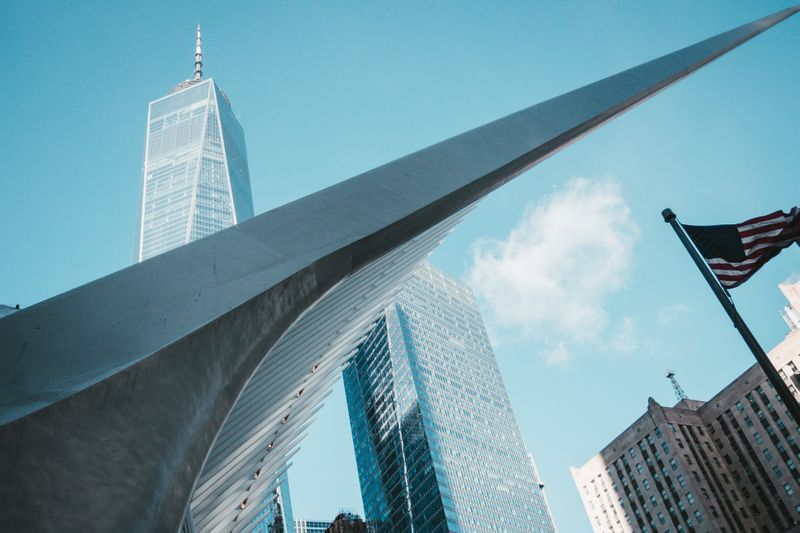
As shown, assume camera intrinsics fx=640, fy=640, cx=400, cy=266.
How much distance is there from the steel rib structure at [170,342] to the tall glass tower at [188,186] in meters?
152

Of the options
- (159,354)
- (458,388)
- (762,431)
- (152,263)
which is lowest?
(159,354)

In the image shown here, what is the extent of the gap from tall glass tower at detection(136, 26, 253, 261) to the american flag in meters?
149

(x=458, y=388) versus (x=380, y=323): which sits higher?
(x=380, y=323)

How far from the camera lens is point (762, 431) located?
232 feet

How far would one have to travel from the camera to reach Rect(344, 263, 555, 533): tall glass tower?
108 meters

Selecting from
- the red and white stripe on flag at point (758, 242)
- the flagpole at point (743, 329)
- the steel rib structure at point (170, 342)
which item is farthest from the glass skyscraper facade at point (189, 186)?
the steel rib structure at point (170, 342)

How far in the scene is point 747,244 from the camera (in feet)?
37.3

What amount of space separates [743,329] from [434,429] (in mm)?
107459

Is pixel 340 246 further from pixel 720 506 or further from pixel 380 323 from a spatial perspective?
pixel 380 323

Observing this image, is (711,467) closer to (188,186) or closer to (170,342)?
(170,342)

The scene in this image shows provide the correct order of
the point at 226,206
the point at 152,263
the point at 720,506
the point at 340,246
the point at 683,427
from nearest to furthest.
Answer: the point at 152,263, the point at 340,246, the point at 720,506, the point at 683,427, the point at 226,206

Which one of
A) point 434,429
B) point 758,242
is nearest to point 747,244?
point 758,242

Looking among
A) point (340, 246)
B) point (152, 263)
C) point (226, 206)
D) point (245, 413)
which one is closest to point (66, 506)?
point (152, 263)

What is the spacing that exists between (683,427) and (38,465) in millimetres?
82670
